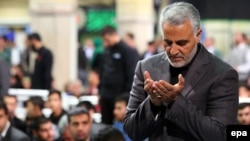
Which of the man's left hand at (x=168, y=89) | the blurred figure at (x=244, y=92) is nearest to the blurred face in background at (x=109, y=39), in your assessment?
the blurred figure at (x=244, y=92)

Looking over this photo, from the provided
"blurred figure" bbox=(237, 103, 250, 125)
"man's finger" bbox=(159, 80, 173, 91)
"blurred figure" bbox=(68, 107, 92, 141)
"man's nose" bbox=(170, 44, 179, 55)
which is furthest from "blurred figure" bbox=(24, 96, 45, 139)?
"man's finger" bbox=(159, 80, 173, 91)

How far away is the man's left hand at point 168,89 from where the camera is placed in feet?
13.4

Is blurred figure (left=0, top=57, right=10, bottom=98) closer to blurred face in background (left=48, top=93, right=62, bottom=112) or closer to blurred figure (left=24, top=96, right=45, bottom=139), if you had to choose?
blurred figure (left=24, top=96, right=45, bottom=139)

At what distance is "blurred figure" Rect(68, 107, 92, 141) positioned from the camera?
30.2ft

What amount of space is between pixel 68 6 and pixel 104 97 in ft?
21.0

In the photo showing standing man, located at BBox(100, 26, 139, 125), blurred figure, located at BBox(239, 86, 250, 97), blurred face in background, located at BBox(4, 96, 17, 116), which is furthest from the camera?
standing man, located at BBox(100, 26, 139, 125)

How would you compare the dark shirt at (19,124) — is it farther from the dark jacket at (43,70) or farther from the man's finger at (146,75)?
the man's finger at (146,75)

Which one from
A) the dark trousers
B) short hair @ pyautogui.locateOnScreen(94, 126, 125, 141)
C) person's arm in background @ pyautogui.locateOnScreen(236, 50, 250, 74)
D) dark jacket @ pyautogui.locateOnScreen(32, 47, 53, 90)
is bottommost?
person's arm in background @ pyautogui.locateOnScreen(236, 50, 250, 74)

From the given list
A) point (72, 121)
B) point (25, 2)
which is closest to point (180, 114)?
point (72, 121)

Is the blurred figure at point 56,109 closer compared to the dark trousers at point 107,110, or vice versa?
the dark trousers at point 107,110

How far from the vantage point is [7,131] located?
412 inches

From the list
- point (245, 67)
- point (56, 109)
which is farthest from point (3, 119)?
point (245, 67)

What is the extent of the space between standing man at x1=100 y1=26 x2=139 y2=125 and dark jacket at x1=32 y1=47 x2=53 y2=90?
2.76 m

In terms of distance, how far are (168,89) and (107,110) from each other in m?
8.59
